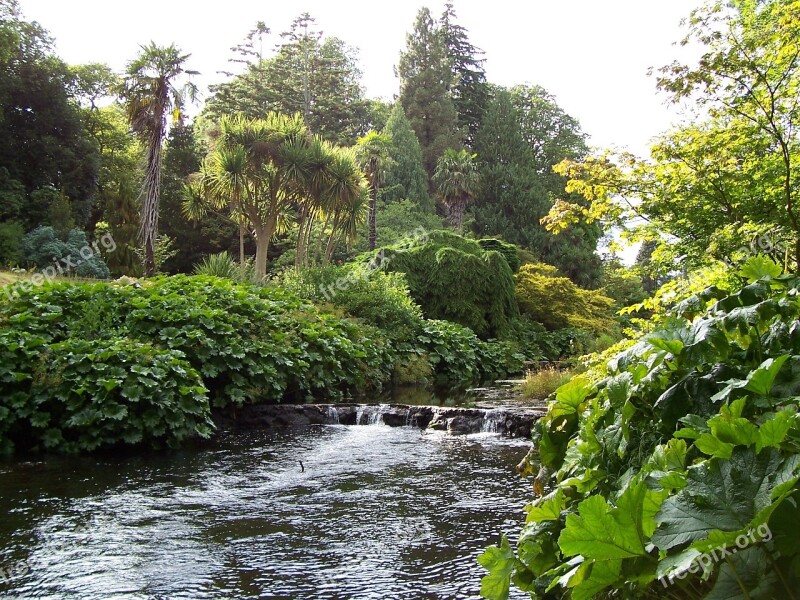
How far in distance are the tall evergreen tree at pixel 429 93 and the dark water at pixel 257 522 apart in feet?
113

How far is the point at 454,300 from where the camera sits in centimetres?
2281

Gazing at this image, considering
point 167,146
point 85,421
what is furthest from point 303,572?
point 167,146

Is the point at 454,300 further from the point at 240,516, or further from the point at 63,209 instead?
the point at 240,516

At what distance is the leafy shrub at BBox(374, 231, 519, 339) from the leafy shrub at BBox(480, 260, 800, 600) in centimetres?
1976

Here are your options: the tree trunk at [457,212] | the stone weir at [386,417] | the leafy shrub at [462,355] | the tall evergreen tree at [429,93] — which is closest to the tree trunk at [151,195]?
the leafy shrub at [462,355]

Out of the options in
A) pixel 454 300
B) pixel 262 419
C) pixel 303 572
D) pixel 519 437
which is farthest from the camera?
pixel 454 300

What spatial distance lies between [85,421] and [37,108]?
23288mm

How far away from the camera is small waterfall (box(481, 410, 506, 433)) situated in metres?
10.1

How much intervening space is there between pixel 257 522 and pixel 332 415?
18.3 ft
